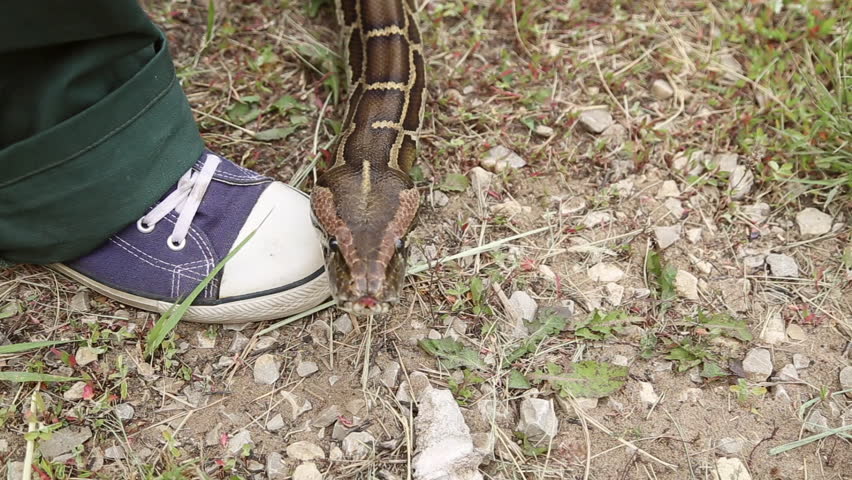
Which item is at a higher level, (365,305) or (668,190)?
(365,305)

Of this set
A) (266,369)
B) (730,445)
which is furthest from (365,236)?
(730,445)

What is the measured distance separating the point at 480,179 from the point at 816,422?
1929 millimetres

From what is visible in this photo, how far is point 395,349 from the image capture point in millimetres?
3064

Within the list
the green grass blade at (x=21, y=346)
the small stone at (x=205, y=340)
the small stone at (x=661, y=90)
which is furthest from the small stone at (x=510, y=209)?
the green grass blade at (x=21, y=346)

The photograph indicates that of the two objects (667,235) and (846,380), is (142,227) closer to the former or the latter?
(667,235)

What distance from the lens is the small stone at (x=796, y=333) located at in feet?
10.5

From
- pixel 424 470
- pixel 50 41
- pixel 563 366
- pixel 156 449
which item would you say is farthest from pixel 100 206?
pixel 563 366

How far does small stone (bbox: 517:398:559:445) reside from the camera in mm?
2799

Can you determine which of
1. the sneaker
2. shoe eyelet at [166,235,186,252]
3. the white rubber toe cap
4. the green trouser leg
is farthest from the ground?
the green trouser leg

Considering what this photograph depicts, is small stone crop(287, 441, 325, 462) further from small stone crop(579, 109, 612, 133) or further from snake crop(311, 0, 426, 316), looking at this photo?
small stone crop(579, 109, 612, 133)

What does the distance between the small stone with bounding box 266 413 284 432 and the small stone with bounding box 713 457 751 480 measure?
1.79 metres

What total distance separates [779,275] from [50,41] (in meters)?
3.41

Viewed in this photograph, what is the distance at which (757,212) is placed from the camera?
3.66m

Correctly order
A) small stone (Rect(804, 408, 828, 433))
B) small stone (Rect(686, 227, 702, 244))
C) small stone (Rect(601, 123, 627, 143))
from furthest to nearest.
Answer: small stone (Rect(601, 123, 627, 143)) < small stone (Rect(686, 227, 702, 244)) < small stone (Rect(804, 408, 828, 433))
